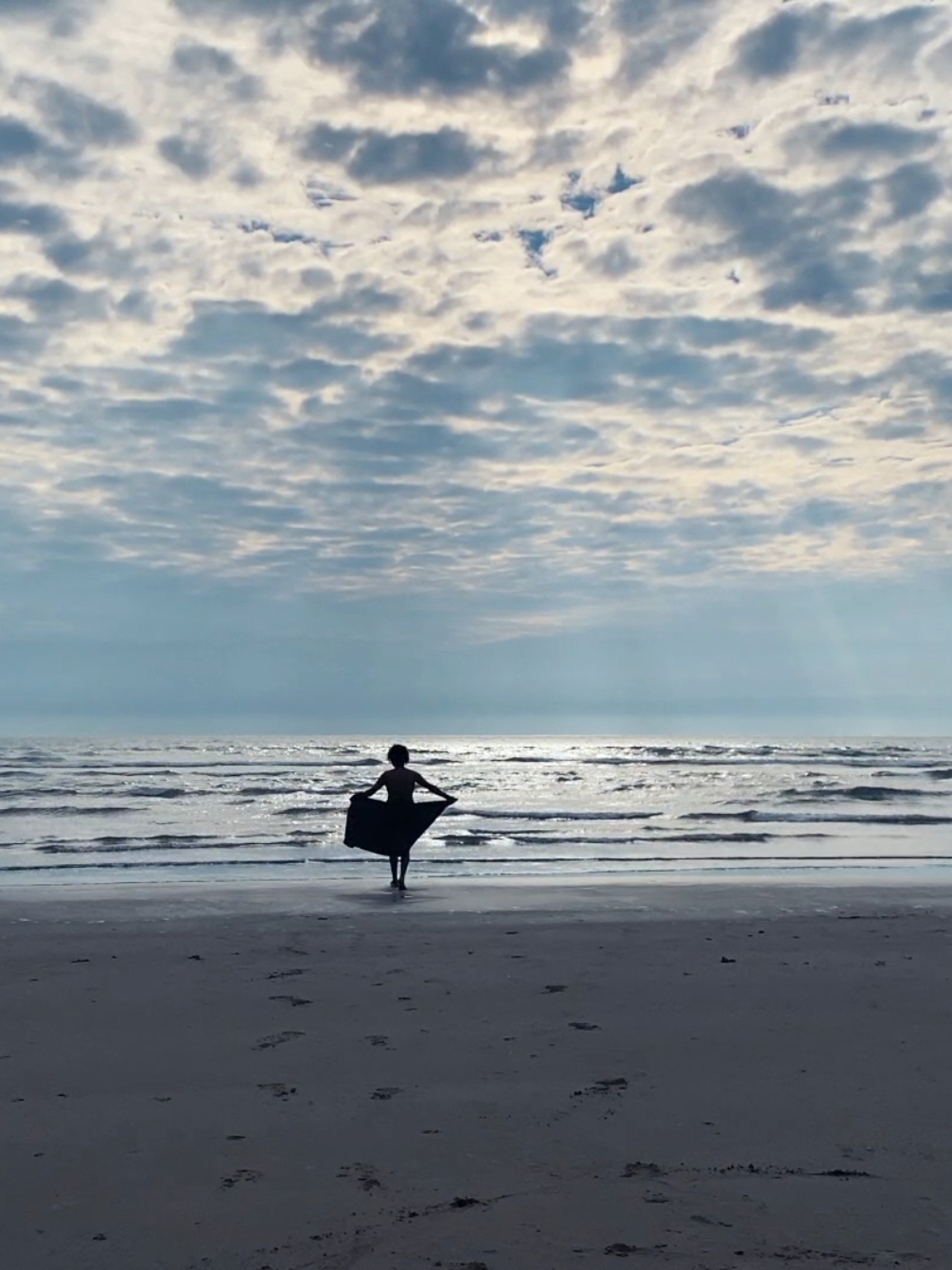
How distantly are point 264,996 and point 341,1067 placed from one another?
71.8 inches

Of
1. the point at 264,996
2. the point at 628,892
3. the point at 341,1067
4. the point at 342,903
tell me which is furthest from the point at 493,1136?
the point at 628,892

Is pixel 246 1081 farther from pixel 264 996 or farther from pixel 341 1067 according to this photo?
pixel 264 996

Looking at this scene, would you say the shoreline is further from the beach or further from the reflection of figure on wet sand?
the beach

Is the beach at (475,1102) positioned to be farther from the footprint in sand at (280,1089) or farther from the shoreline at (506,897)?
the shoreline at (506,897)

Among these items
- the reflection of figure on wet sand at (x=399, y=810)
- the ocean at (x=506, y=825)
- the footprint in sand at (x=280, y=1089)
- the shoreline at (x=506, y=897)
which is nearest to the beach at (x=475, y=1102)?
the footprint in sand at (x=280, y=1089)

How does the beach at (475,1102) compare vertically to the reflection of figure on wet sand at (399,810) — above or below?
below

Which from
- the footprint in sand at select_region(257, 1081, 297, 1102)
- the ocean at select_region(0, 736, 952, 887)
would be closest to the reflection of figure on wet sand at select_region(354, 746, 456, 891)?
the ocean at select_region(0, 736, 952, 887)

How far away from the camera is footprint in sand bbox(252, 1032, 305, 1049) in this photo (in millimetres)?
5949

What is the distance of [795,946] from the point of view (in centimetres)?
917

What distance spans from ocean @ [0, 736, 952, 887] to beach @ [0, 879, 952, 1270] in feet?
25.6

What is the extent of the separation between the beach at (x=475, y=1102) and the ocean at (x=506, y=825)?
7816mm

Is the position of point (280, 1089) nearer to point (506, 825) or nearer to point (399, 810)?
point (399, 810)

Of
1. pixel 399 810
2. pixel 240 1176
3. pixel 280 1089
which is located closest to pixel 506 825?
pixel 399 810

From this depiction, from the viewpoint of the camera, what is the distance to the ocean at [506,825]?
56.1ft
